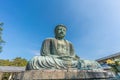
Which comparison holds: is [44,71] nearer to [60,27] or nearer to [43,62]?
[43,62]

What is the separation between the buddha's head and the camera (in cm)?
853

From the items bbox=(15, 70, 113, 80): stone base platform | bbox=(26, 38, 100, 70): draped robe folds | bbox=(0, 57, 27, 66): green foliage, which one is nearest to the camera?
bbox=(15, 70, 113, 80): stone base platform

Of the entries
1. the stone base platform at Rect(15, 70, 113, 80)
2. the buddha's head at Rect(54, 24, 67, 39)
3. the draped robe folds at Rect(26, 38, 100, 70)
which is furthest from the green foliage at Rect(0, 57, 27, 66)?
the stone base platform at Rect(15, 70, 113, 80)

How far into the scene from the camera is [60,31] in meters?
8.53

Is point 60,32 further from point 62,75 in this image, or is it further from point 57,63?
point 62,75

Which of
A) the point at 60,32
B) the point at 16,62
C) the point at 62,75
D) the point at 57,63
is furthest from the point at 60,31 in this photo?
the point at 16,62

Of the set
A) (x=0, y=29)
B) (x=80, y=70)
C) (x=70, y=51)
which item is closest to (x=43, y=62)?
(x=80, y=70)

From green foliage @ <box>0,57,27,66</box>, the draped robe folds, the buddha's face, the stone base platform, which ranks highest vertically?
green foliage @ <box>0,57,27,66</box>

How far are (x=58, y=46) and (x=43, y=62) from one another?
1.45 metres

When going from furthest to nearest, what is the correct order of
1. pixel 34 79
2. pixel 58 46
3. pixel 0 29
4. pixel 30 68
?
1. pixel 0 29
2. pixel 58 46
3. pixel 30 68
4. pixel 34 79

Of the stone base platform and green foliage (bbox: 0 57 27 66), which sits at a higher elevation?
green foliage (bbox: 0 57 27 66)

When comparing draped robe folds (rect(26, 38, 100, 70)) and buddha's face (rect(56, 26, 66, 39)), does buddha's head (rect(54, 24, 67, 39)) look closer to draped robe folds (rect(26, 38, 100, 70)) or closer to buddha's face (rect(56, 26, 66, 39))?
buddha's face (rect(56, 26, 66, 39))

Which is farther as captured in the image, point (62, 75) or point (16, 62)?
→ point (16, 62)

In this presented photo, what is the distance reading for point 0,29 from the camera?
19.9m
